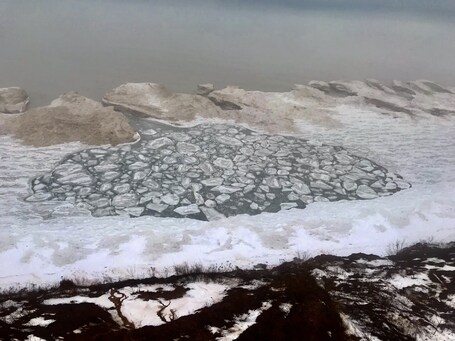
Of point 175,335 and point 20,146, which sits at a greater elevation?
point 20,146

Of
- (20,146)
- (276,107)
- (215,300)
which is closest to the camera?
(215,300)

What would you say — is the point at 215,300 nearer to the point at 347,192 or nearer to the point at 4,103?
the point at 347,192

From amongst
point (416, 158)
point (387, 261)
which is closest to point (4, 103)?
point (387, 261)

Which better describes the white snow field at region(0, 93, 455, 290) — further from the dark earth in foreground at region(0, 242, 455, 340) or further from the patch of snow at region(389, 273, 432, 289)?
the patch of snow at region(389, 273, 432, 289)

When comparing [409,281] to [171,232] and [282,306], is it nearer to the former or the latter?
[282,306]

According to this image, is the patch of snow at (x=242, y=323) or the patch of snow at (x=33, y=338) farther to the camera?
the patch of snow at (x=242, y=323)

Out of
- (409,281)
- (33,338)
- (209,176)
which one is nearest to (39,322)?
(33,338)

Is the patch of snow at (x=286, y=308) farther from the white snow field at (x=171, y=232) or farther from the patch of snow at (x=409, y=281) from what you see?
the patch of snow at (x=409, y=281)

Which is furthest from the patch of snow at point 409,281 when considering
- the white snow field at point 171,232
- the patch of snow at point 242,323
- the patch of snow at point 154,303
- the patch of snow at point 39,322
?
the patch of snow at point 39,322

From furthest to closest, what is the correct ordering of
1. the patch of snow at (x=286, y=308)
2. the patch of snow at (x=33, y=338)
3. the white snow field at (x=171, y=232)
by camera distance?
the white snow field at (x=171, y=232) < the patch of snow at (x=286, y=308) < the patch of snow at (x=33, y=338)
